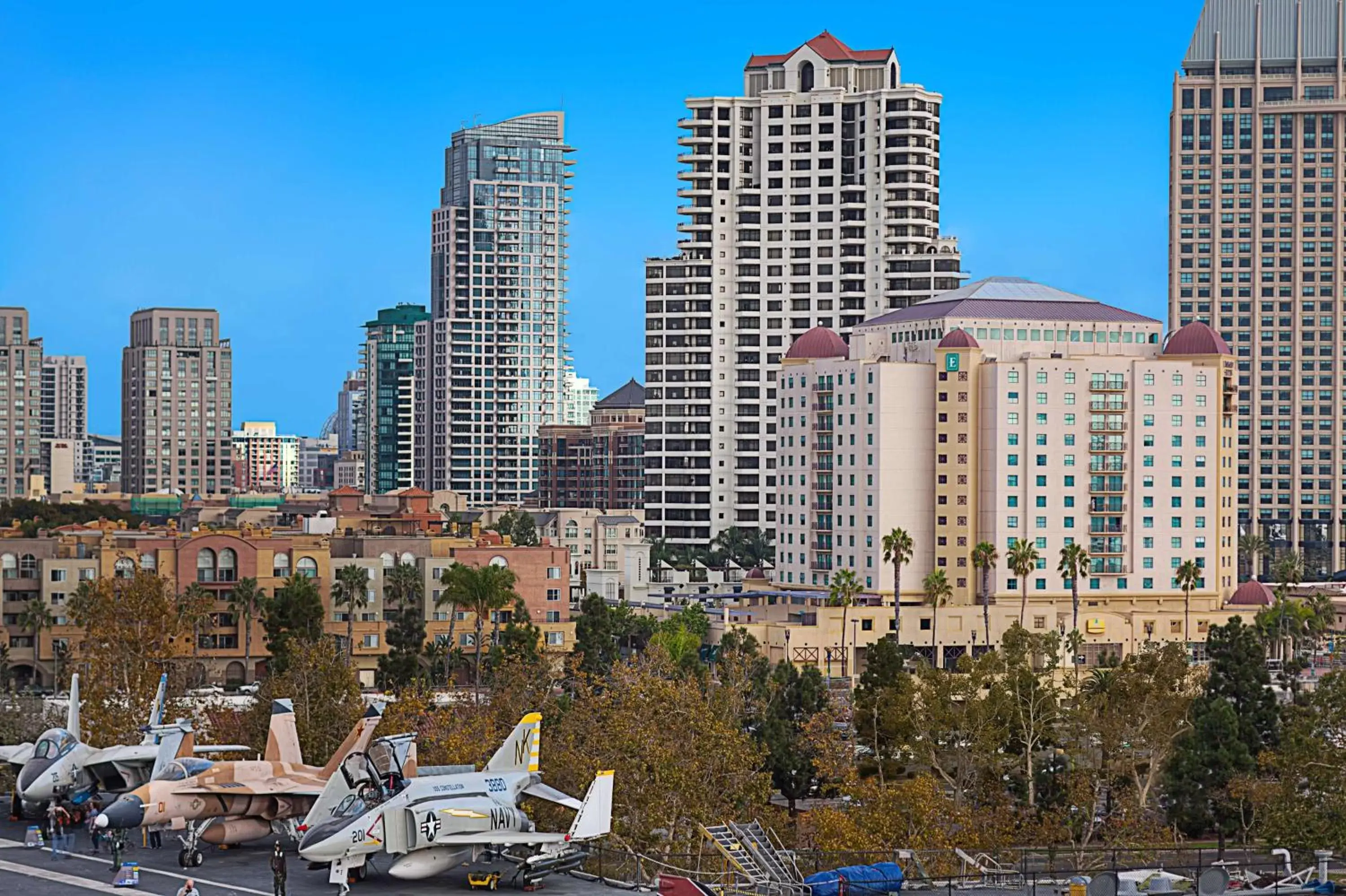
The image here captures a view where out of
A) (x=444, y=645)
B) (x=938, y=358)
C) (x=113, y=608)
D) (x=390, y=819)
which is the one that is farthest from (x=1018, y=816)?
(x=938, y=358)

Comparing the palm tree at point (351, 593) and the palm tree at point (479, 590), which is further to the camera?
the palm tree at point (351, 593)

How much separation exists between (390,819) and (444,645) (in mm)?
92766

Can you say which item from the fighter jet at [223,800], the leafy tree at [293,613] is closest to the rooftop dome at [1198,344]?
the leafy tree at [293,613]

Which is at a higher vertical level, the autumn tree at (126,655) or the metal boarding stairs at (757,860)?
the autumn tree at (126,655)

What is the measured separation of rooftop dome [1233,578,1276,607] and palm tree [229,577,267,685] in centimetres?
8926

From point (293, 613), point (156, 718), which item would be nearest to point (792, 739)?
point (156, 718)

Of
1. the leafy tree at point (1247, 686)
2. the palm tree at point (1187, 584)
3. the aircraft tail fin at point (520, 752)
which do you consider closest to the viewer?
the aircraft tail fin at point (520, 752)

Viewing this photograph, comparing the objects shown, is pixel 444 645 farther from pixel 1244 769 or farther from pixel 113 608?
pixel 1244 769

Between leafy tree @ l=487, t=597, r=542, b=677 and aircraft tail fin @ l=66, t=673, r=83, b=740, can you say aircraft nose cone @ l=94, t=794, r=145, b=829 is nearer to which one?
aircraft tail fin @ l=66, t=673, r=83, b=740

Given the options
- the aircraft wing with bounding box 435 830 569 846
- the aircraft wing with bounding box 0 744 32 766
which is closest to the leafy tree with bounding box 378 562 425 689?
the aircraft wing with bounding box 0 744 32 766

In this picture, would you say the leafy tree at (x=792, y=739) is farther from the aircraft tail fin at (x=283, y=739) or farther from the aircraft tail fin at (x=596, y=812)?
the aircraft tail fin at (x=596, y=812)

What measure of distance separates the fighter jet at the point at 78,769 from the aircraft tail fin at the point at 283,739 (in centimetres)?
244

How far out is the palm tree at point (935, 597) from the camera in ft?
584

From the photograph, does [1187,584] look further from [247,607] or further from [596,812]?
[596,812]
